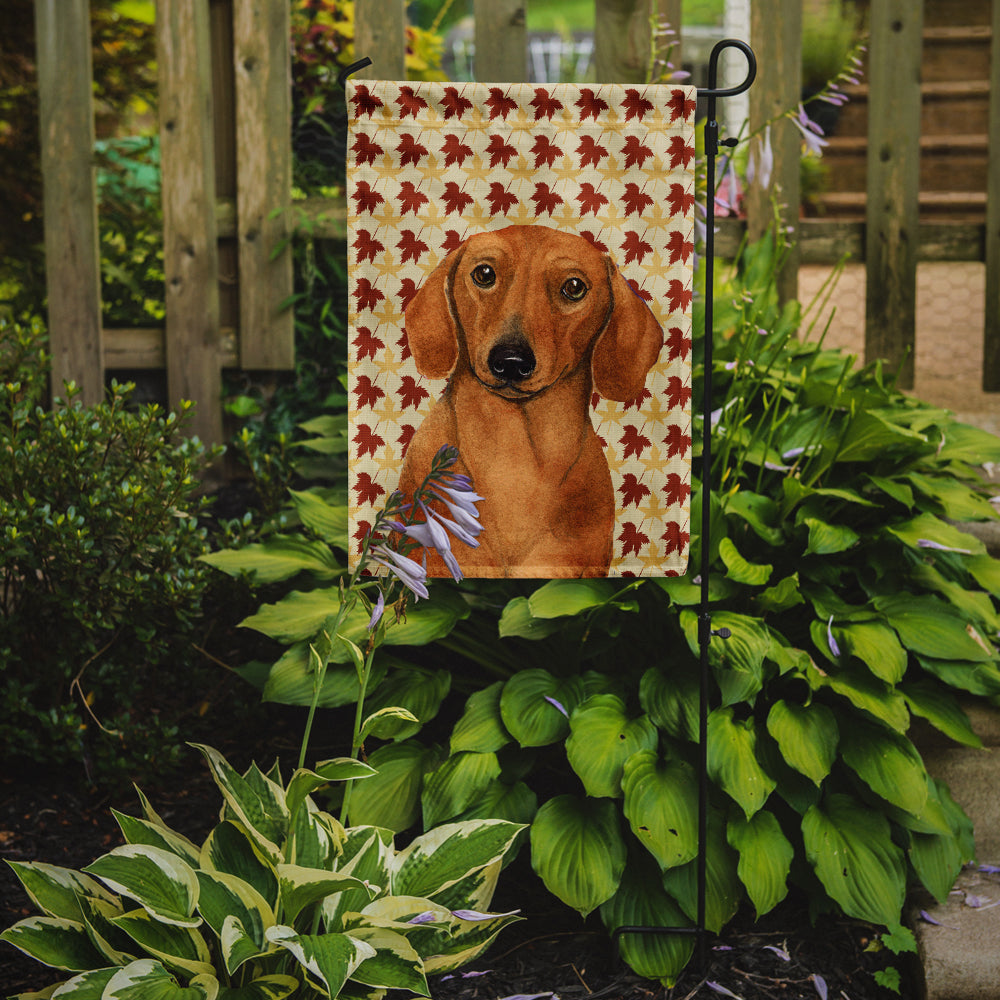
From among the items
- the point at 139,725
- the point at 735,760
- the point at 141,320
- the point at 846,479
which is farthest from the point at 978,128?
the point at 139,725

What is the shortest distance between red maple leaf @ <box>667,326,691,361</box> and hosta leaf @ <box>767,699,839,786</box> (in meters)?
0.74

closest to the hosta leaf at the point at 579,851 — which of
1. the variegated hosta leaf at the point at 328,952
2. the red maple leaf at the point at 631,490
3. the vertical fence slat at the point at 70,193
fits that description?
the variegated hosta leaf at the point at 328,952

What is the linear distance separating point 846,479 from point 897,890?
0.97 m

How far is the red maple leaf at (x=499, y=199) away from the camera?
1.66 metres

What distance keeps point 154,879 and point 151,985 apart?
0.15 meters

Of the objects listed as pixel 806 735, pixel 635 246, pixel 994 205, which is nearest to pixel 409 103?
pixel 635 246

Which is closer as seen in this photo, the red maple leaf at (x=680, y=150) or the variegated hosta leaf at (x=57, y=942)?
the variegated hosta leaf at (x=57, y=942)

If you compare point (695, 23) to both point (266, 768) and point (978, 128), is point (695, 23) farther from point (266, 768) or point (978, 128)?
point (266, 768)

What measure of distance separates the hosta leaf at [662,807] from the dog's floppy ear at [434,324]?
0.81m

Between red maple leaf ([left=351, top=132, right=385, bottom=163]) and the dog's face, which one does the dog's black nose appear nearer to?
the dog's face

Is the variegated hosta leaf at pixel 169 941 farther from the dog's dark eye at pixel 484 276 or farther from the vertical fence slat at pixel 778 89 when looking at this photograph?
the vertical fence slat at pixel 778 89

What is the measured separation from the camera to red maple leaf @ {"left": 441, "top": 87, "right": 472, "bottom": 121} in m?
1.63

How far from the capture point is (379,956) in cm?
149

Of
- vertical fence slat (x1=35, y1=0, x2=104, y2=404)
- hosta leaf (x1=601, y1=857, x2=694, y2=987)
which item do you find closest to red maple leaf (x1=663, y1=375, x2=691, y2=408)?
hosta leaf (x1=601, y1=857, x2=694, y2=987)
